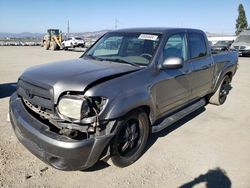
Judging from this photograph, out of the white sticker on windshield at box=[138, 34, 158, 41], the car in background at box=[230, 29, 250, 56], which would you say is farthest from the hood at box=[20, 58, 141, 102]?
the car in background at box=[230, 29, 250, 56]

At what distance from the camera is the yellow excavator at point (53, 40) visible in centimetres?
3231

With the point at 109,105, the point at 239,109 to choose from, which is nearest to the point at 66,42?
the point at 239,109

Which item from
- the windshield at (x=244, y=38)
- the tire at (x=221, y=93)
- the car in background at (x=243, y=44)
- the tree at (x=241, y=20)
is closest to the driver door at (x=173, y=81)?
the tire at (x=221, y=93)

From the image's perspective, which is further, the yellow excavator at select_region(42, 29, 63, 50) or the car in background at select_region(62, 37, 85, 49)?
the car in background at select_region(62, 37, 85, 49)

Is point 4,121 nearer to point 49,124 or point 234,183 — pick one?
point 49,124

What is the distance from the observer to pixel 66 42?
36688 millimetres

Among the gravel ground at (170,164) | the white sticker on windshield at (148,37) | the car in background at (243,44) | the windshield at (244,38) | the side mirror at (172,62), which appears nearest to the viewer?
the gravel ground at (170,164)

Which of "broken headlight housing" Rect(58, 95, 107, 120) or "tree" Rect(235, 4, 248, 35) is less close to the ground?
"tree" Rect(235, 4, 248, 35)

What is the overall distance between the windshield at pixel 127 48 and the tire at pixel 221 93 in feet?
9.89

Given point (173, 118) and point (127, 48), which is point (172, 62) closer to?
point (127, 48)

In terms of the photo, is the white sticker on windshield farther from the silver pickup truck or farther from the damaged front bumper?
the damaged front bumper

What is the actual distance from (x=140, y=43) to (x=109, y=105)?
1657 millimetres

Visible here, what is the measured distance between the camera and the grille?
124 inches

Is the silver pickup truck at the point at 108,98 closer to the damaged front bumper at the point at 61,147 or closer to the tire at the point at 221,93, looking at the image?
the damaged front bumper at the point at 61,147
